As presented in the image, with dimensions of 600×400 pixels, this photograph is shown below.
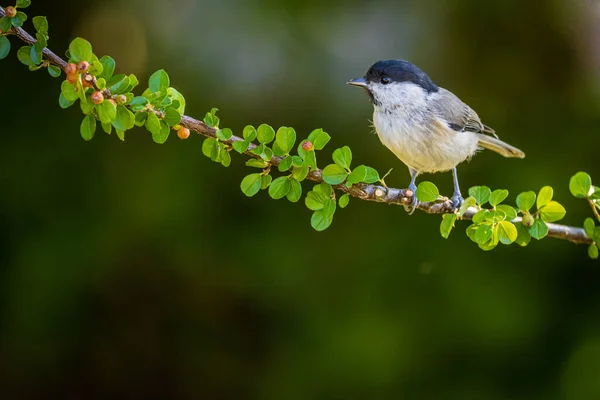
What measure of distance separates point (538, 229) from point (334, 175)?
1.60 feet

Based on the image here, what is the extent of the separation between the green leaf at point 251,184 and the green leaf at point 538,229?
61 cm

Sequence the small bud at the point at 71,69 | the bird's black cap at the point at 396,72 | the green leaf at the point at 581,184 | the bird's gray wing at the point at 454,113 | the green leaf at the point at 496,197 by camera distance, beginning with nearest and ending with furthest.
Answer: the small bud at the point at 71,69 → the green leaf at the point at 496,197 → the green leaf at the point at 581,184 → the bird's black cap at the point at 396,72 → the bird's gray wing at the point at 454,113

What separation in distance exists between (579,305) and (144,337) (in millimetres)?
1954

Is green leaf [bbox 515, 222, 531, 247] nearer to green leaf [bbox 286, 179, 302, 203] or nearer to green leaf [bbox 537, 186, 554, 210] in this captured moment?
green leaf [bbox 537, 186, 554, 210]

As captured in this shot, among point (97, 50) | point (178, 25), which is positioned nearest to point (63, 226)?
point (97, 50)

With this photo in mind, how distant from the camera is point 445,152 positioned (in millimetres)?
1895

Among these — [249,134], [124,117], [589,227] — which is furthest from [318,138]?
[589,227]

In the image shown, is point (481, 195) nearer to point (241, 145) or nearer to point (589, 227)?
point (589, 227)

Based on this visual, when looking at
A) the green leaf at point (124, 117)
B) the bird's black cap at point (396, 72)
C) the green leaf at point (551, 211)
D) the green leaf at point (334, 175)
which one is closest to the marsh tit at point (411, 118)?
the bird's black cap at point (396, 72)

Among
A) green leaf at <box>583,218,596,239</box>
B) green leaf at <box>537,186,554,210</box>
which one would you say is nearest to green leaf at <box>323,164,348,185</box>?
green leaf at <box>537,186,554,210</box>

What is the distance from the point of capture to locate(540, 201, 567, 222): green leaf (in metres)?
1.46

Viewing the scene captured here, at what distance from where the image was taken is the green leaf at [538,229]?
1.44m

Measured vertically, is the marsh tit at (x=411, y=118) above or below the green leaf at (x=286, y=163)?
above

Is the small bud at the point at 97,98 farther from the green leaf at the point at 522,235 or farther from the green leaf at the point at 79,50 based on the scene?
the green leaf at the point at 522,235
